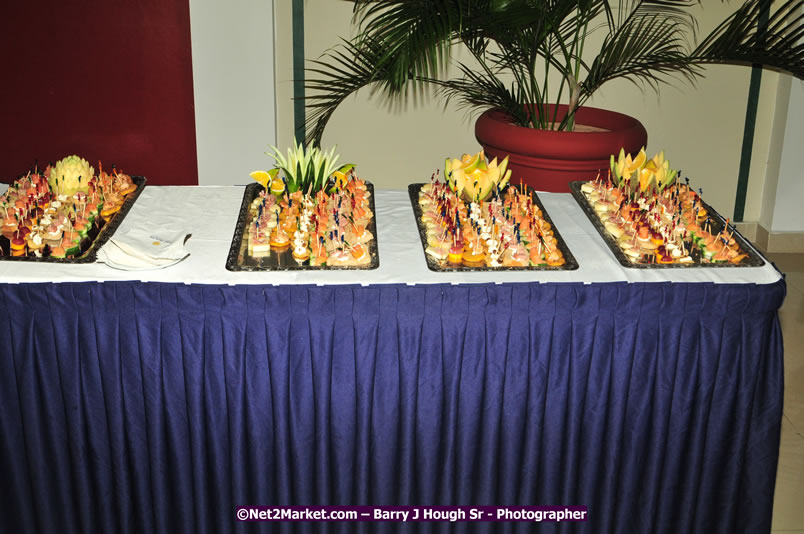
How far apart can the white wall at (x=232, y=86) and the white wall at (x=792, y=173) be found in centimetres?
232

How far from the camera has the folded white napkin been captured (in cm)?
174

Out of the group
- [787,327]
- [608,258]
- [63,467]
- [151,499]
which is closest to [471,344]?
[608,258]

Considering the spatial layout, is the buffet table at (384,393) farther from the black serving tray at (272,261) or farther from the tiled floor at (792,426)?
the tiled floor at (792,426)

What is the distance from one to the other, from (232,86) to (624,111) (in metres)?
1.77

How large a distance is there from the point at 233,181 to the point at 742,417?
261 centimetres

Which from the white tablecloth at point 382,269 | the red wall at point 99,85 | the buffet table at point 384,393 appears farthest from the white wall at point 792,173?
the red wall at point 99,85

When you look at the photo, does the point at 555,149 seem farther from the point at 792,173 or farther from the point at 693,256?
the point at 792,173

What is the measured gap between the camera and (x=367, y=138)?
3.78 m

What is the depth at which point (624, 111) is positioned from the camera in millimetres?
3783

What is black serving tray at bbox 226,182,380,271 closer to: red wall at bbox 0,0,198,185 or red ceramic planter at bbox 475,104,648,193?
red ceramic planter at bbox 475,104,648,193

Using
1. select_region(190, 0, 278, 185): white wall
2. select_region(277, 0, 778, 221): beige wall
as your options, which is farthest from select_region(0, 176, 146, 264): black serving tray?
select_region(277, 0, 778, 221): beige wall

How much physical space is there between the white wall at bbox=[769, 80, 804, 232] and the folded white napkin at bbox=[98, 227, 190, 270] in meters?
2.94

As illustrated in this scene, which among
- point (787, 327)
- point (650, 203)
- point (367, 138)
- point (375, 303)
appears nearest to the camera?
point (375, 303)

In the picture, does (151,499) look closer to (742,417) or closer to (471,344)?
(471,344)
